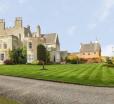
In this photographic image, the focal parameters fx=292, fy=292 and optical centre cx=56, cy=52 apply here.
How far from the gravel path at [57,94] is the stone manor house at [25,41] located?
170ft

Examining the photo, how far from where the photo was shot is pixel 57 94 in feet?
58.2

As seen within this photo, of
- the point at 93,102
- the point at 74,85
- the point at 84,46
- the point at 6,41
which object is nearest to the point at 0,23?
the point at 6,41

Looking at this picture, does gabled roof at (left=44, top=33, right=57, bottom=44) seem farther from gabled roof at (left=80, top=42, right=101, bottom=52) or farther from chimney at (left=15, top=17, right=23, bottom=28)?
gabled roof at (left=80, top=42, right=101, bottom=52)

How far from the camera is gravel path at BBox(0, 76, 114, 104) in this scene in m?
15.8

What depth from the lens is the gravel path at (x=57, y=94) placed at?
15844 mm

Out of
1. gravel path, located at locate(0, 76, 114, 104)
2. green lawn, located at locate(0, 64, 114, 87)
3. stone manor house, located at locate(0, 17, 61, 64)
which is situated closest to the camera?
gravel path, located at locate(0, 76, 114, 104)

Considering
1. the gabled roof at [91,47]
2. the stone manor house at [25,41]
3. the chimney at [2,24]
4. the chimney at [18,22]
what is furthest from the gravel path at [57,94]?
the gabled roof at [91,47]

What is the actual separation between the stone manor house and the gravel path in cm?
5193

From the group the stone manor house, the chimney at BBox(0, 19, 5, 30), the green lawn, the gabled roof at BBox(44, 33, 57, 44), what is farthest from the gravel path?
the gabled roof at BBox(44, 33, 57, 44)

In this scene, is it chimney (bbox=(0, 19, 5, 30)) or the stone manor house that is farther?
chimney (bbox=(0, 19, 5, 30))

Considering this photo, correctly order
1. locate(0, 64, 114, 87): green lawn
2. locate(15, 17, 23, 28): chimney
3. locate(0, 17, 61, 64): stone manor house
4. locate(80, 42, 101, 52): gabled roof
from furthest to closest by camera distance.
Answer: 1. locate(80, 42, 101, 52): gabled roof
2. locate(15, 17, 23, 28): chimney
3. locate(0, 17, 61, 64): stone manor house
4. locate(0, 64, 114, 87): green lawn

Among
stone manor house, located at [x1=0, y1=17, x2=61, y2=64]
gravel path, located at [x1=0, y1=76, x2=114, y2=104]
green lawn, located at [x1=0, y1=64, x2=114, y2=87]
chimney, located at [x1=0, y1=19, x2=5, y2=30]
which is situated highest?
chimney, located at [x1=0, y1=19, x2=5, y2=30]

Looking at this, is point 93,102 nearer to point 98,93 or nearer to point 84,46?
point 98,93

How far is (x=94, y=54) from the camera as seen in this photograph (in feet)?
400
